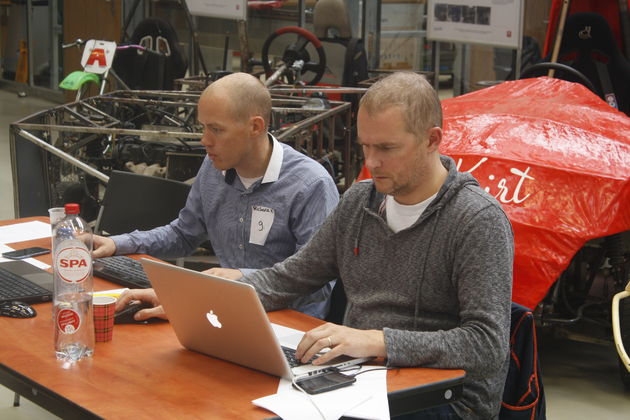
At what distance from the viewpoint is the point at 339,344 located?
1938 millimetres

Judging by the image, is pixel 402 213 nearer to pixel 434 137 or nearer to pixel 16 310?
pixel 434 137

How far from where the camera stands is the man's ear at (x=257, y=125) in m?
2.87

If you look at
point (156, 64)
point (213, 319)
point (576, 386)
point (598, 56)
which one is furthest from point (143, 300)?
point (156, 64)

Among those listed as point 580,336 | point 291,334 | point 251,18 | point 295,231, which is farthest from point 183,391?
point 251,18

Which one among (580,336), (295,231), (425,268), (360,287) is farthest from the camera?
(580,336)

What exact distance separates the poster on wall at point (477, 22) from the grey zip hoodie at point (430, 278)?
14.0 ft

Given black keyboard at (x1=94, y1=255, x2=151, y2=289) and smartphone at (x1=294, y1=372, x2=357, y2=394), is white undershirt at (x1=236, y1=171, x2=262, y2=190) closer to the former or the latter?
black keyboard at (x1=94, y1=255, x2=151, y2=289)

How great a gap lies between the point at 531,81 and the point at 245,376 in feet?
9.60

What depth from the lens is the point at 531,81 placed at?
4.44 m

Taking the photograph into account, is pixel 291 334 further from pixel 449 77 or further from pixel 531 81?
pixel 449 77

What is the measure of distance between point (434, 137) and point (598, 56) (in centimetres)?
368

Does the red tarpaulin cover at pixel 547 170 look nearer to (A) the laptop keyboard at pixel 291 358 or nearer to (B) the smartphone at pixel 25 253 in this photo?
(A) the laptop keyboard at pixel 291 358

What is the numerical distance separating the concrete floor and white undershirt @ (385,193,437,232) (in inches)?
68.1

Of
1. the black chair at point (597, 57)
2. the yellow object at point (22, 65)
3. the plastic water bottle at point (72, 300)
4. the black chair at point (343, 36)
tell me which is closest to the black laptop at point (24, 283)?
the plastic water bottle at point (72, 300)
